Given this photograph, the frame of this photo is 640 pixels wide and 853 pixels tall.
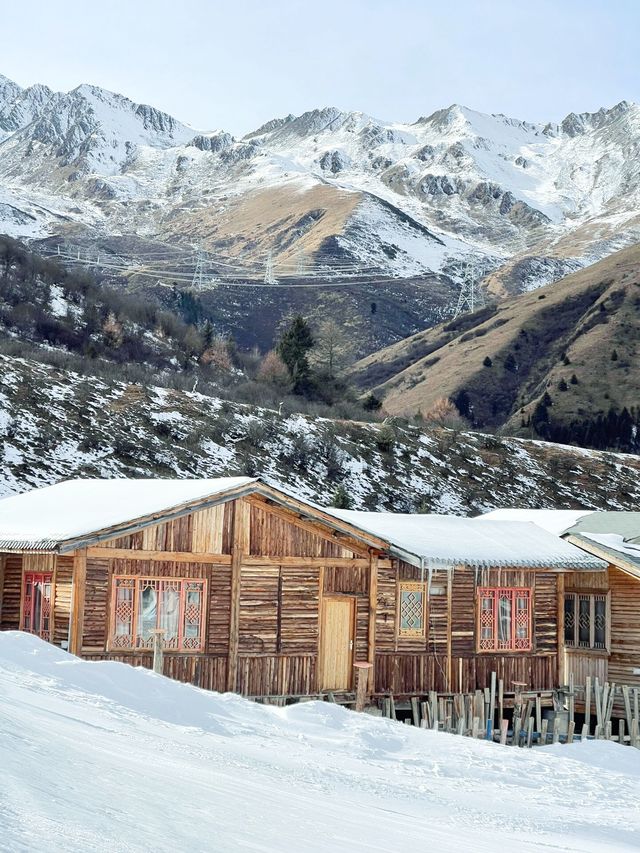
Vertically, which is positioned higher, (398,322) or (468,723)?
(398,322)

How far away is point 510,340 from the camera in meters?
122

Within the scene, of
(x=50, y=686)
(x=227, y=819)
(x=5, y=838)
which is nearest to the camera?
(x=5, y=838)

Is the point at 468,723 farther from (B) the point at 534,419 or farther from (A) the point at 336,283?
(A) the point at 336,283

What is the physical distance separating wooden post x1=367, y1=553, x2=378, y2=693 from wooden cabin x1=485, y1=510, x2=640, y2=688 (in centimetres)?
510

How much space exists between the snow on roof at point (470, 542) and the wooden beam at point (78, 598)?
5.51 metres

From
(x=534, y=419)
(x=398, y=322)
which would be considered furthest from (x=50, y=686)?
(x=398, y=322)

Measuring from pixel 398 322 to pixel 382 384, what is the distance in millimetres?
44709

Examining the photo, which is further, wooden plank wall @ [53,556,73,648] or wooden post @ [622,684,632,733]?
wooden post @ [622,684,632,733]

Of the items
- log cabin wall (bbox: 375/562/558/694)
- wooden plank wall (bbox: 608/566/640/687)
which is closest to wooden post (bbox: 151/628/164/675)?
log cabin wall (bbox: 375/562/558/694)

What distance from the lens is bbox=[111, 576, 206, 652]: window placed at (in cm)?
2059

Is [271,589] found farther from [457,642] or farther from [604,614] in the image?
[604,614]

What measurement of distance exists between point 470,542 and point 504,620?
6.43 ft

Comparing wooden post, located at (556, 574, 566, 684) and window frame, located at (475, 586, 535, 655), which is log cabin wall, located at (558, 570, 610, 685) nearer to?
wooden post, located at (556, 574, 566, 684)

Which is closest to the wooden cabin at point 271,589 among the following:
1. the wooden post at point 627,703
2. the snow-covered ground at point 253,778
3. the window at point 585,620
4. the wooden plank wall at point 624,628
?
the wooden plank wall at point 624,628
